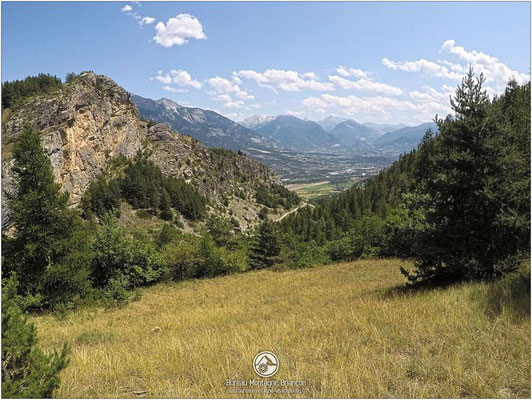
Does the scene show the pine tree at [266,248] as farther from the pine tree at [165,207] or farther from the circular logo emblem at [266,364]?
the pine tree at [165,207]

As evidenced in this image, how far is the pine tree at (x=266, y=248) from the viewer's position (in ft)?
119

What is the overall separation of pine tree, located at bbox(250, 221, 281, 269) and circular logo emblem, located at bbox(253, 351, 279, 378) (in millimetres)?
30430

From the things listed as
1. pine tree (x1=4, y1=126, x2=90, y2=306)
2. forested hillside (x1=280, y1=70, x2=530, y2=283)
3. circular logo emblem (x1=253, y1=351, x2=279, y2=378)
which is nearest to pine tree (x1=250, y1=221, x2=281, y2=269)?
pine tree (x1=4, y1=126, x2=90, y2=306)

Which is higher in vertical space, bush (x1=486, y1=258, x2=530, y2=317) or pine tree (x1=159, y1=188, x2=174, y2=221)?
bush (x1=486, y1=258, x2=530, y2=317)

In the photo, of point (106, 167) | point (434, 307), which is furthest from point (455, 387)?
point (106, 167)

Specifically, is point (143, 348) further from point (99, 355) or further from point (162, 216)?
point (162, 216)

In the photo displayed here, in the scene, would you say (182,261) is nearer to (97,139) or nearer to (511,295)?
(511,295)

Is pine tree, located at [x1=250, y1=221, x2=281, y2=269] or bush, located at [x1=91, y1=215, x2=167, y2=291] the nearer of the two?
bush, located at [x1=91, y1=215, x2=167, y2=291]

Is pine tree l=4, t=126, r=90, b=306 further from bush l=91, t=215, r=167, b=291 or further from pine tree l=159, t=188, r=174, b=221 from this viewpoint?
pine tree l=159, t=188, r=174, b=221

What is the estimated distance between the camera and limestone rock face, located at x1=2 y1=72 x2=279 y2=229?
89.0m

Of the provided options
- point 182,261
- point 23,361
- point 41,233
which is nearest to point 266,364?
point 23,361

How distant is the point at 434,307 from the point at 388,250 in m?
25.4

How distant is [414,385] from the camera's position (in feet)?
14.8

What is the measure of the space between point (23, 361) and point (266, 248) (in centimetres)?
3322
